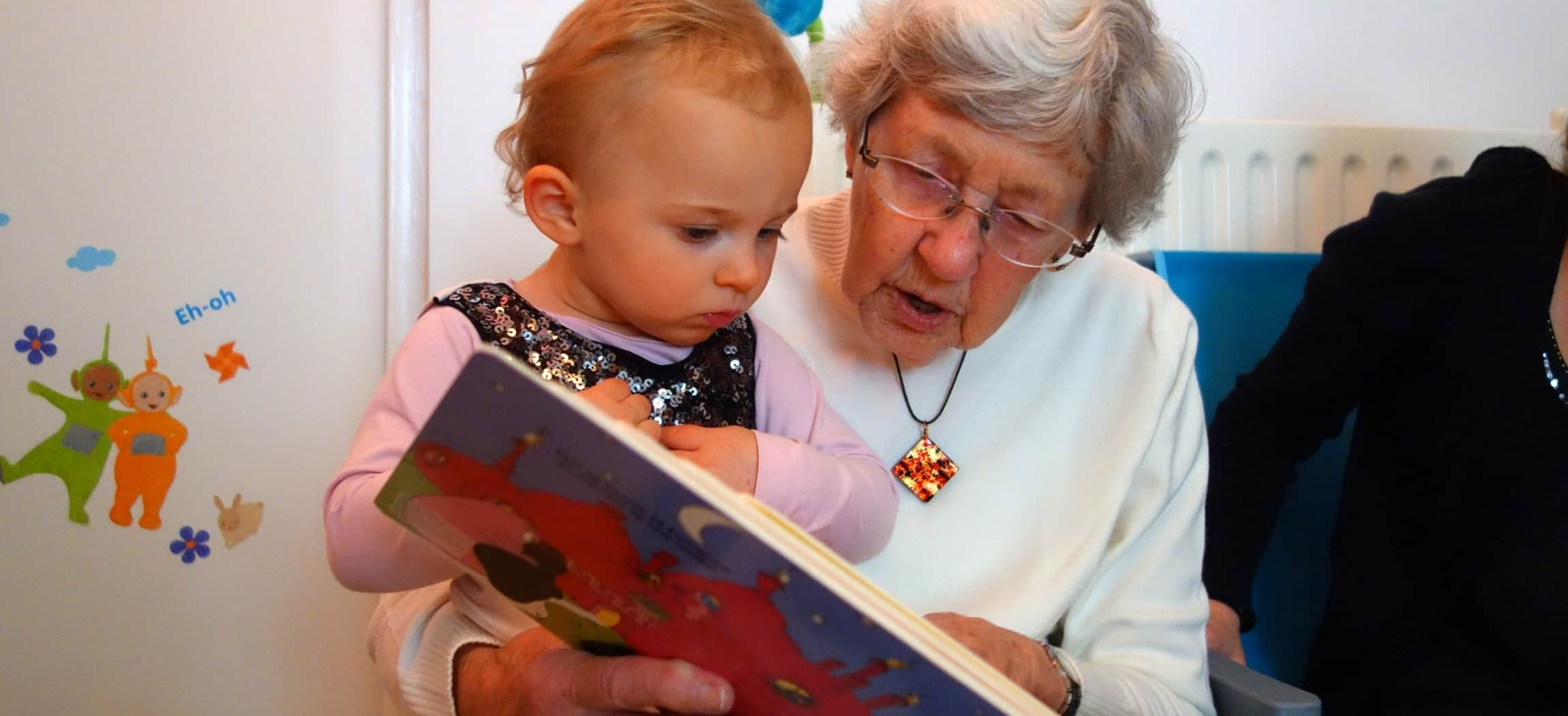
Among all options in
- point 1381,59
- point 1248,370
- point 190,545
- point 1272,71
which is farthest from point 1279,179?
point 190,545

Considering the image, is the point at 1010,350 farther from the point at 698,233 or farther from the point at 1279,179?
the point at 1279,179

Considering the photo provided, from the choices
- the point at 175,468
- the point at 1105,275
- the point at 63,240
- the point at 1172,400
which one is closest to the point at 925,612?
the point at 1172,400

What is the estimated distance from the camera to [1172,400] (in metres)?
1.37

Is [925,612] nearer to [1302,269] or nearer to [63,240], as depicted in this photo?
[1302,269]

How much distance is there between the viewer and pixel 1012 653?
3.59 ft

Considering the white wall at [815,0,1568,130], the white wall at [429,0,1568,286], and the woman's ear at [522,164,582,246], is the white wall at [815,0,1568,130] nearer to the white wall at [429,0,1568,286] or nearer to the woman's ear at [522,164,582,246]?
the white wall at [429,0,1568,286]

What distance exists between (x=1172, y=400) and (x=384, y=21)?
131 cm

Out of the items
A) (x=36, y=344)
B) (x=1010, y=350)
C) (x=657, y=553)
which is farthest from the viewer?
(x=36, y=344)

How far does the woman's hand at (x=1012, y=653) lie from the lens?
3.51 ft

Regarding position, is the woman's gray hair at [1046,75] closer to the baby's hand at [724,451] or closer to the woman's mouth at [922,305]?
the woman's mouth at [922,305]

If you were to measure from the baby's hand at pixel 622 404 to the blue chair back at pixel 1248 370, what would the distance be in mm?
1159

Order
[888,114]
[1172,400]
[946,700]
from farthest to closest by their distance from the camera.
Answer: [1172,400]
[888,114]
[946,700]

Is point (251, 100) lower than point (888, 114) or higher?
lower

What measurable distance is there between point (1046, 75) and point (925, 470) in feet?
1.50
